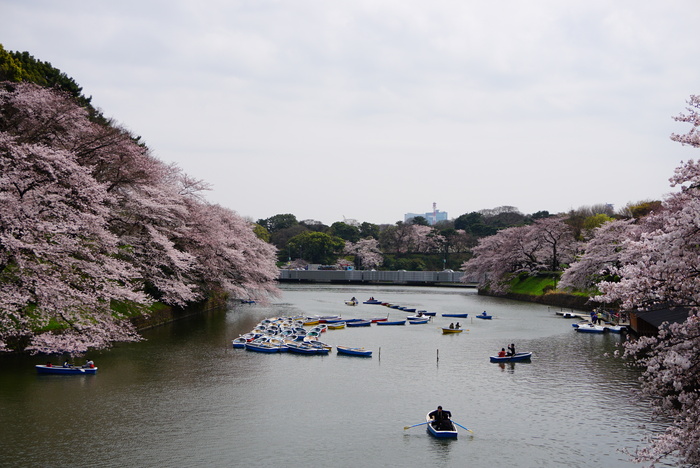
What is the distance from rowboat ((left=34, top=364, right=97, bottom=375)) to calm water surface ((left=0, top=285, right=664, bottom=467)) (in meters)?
0.52

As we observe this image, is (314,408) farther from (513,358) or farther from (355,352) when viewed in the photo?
(513,358)

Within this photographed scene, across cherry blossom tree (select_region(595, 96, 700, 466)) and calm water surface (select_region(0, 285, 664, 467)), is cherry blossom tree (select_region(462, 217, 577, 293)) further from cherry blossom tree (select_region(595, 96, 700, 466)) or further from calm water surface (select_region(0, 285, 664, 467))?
cherry blossom tree (select_region(595, 96, 700, 466))

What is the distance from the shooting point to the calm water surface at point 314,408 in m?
22.4

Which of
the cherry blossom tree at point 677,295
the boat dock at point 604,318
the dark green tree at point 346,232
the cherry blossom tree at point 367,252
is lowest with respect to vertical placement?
the boat dock at point 604,318

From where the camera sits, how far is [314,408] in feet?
94.3

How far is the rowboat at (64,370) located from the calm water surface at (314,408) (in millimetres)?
520

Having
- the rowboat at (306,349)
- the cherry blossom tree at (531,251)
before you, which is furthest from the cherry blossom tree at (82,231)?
the cherry blossom tree at (531,251)

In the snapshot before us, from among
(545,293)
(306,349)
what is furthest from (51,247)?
(545,293)

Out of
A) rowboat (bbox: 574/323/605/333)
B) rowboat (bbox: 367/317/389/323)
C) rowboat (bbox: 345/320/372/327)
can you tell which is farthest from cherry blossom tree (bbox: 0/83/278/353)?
rowboat (bbox: 574/323/605/333)

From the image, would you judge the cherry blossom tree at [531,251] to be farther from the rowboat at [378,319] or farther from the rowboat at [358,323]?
the rowboat at [358,323]

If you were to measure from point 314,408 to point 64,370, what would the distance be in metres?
14.8

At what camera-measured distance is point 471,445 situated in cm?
2400

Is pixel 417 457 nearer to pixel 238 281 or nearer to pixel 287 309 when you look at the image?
pixel 238 281

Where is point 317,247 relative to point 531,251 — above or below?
above
